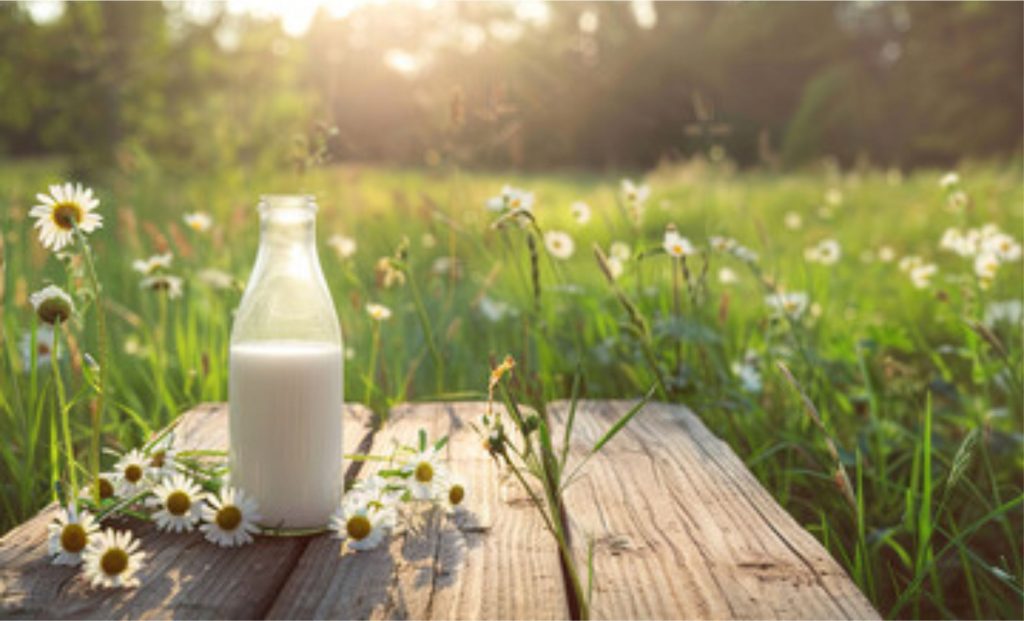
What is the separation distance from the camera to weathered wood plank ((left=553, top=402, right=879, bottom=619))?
1030 millimetres

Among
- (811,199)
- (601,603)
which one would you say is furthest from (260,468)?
(811,199)

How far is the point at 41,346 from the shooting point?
238 cm

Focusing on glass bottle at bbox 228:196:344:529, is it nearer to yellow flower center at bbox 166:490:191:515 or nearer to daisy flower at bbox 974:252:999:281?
yellow flower center at bbox 166:490:191:515

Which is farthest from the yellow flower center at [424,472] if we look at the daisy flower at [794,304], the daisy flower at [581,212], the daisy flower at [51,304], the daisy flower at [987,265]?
the daisy flower at [987,265]

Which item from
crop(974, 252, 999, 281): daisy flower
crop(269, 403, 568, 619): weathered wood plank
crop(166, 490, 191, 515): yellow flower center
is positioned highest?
crop(974, 252, 999, 281): daisy flower

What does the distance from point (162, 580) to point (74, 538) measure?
0.13m

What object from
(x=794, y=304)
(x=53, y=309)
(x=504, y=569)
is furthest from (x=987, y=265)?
(x=53, y=309)

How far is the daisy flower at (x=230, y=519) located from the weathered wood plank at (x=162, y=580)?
1cm

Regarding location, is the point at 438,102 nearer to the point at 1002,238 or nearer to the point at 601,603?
the point at 1002,238

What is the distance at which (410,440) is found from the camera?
171 centimetres

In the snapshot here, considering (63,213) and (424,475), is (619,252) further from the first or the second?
(63,213)

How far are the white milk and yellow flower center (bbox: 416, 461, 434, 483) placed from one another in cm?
11

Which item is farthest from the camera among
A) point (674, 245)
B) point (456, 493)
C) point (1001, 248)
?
point (1001, 248)

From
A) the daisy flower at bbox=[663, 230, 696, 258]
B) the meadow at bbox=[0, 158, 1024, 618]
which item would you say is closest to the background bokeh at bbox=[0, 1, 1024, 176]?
the meadow at bbox=[0, 158, 1024, 618]
